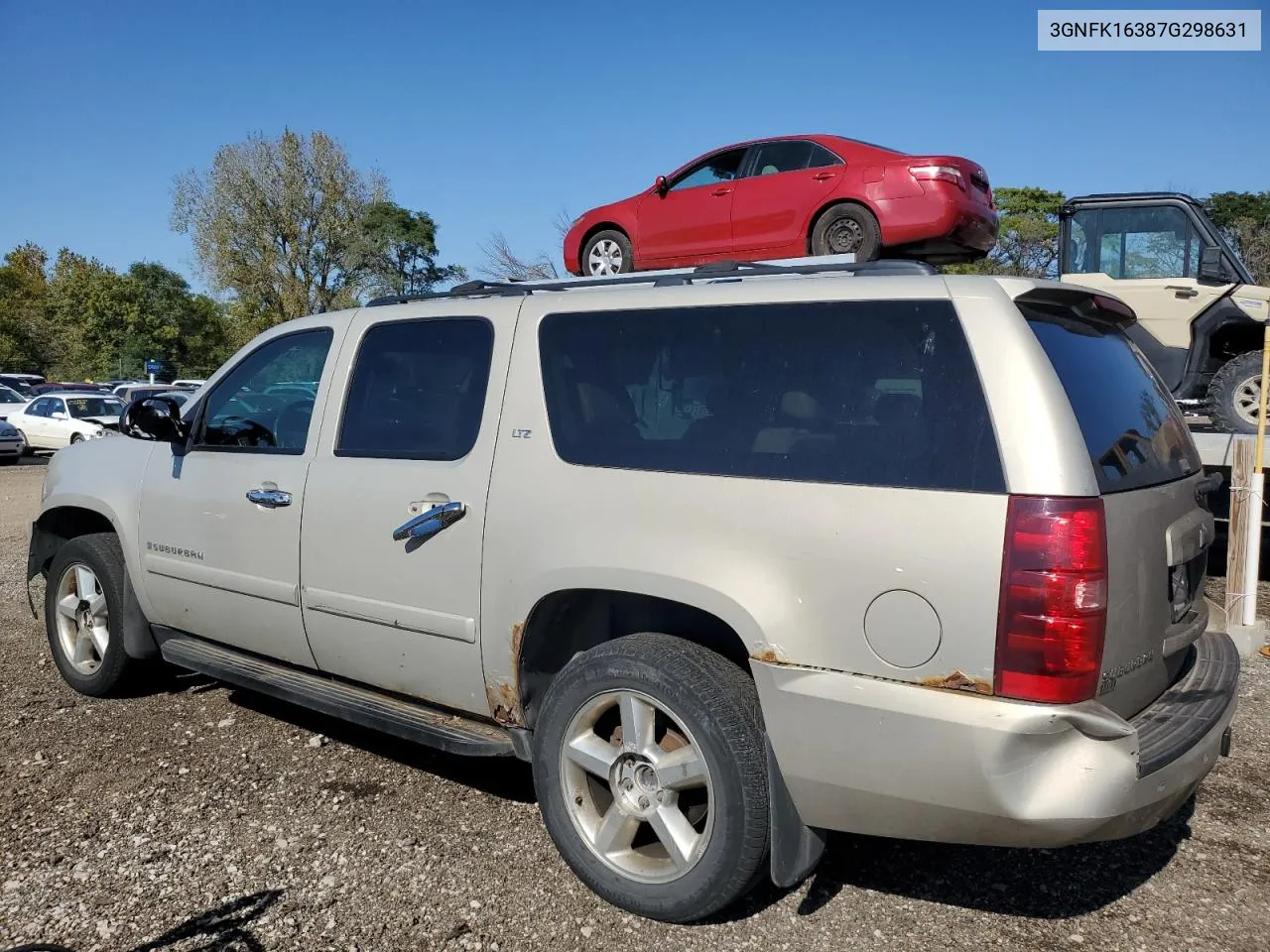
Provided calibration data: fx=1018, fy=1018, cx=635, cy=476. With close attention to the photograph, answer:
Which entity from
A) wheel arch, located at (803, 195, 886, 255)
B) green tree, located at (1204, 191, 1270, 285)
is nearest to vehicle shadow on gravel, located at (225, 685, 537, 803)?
wheel arch, located at (803, 195, 886, 255)

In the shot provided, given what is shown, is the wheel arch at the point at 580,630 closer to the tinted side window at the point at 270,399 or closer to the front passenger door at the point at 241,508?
the front passenger door at the point at 241,508

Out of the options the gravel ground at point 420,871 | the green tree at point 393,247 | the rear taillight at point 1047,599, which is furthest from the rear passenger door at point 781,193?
the green tree at point 393,247

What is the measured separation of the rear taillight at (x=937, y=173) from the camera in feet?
21.6

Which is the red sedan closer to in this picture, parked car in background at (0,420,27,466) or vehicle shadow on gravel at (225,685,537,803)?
vehicle shadow on gravel at (225,685,537,803)

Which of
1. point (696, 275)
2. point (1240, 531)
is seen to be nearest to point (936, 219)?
point (1240, 531)

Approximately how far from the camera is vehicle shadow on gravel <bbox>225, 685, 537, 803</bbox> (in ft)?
13.3

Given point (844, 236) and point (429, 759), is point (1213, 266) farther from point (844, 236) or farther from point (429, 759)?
point (429, 759)

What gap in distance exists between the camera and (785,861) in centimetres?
273

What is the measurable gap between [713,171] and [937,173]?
171cm

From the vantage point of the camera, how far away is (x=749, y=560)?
8.92 ft

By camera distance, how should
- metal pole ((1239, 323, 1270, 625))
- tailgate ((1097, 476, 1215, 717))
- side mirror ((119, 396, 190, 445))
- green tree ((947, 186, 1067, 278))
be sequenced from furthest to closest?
green tree ((947, 186, 1067, 278)) < metal pole ((1239, 323, 1270, 625)) < side mirror ((119, 396, 190, 445)) < tailgate ((1097, 476, 1215, 717))

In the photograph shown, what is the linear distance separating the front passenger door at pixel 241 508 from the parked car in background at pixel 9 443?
63.6 feet

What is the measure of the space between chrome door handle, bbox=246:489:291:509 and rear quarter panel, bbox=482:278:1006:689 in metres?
1.07

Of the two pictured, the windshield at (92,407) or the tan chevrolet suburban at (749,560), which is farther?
the windshield at (92,407)
